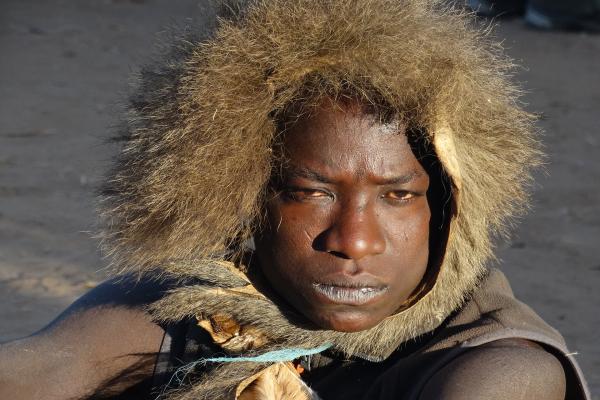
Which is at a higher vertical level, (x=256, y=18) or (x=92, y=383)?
(x=256, y=18)

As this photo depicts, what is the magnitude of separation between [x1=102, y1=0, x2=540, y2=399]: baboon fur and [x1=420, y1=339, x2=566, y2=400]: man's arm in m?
0.19

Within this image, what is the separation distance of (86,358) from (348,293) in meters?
0.67

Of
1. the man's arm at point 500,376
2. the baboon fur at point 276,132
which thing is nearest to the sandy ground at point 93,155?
the baboon fur at point 276,132

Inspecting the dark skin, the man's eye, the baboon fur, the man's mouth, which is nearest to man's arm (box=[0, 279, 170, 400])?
the baboon fur

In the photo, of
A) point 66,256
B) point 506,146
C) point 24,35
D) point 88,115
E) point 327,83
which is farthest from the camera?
point 24,35

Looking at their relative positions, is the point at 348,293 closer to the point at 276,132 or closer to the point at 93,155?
the point at 276,132

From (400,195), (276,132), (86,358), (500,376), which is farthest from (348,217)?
(86,358)

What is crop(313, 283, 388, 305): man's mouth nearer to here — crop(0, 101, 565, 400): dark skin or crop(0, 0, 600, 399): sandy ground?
crop(0, 101, 565, 400): dark skin

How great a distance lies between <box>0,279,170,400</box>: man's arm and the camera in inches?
92.7

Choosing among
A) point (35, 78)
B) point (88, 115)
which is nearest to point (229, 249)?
point (88, 115)

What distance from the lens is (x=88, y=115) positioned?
655 cm

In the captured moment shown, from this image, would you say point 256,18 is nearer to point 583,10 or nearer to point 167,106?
point 167,106

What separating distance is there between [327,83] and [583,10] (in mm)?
7347

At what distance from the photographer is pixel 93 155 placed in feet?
19.1
